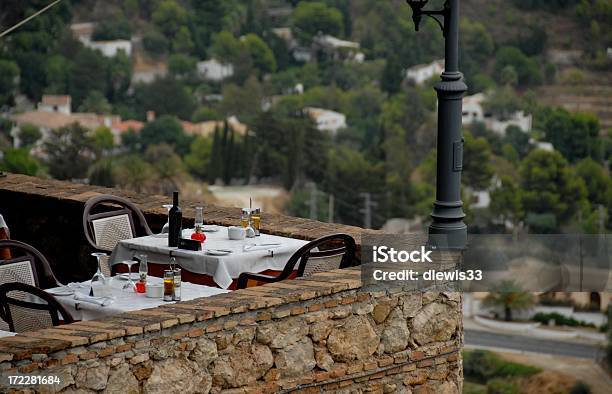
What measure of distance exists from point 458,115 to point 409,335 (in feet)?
4.19

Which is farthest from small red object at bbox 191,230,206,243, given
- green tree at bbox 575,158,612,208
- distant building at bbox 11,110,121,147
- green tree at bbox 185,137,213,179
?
green tree at bbox 575,158,612,208

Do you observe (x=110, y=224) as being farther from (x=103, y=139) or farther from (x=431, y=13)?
(x=103, y=139)

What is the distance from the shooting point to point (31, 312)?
578cm

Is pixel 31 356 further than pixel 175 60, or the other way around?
pixel 175 60

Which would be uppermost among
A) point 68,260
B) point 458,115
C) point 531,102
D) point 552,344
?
point 458,115

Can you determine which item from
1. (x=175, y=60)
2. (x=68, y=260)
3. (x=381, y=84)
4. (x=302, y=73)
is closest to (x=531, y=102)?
(x=381, y=84)

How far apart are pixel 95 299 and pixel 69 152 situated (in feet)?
257

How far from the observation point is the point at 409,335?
6.35 meters

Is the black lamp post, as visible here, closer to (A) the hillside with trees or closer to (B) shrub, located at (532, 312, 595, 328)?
(B) shrub, located at (532, 312, 595, 328)

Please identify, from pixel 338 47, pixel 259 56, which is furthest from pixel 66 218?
pixel 338 47

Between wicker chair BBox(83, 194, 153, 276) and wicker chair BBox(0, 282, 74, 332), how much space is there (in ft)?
5.39

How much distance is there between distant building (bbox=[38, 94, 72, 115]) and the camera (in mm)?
86875

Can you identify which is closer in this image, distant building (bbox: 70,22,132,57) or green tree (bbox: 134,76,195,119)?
green tree (bbox: 134,76,195,119)

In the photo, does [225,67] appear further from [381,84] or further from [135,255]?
[135,255]
